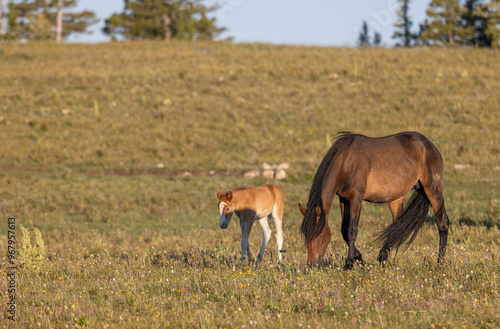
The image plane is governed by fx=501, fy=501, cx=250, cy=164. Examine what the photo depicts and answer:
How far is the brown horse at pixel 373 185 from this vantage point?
7355 millimetres

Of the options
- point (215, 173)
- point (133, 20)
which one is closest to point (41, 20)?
point (133, 20)

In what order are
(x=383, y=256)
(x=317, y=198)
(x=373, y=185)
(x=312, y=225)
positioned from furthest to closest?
(x=383, y=256)
(x=373, y=185)
(x=317, y=198)
(x=312, y=225)

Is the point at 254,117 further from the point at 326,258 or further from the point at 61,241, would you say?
the point at 326,258

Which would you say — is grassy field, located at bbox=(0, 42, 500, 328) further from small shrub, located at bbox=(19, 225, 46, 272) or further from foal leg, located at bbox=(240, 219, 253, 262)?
foal leg, located at bbox=(240, 219, 253, 262)

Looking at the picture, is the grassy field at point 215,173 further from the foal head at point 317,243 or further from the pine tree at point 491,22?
the pine tree at point 491,22

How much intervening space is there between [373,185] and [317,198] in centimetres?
117

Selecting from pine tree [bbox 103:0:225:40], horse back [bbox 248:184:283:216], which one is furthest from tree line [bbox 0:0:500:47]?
horse back [bbox 248:184:283:216]

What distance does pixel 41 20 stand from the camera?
187 ft

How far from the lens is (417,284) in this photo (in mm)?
6797

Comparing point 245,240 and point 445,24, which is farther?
point 445,24

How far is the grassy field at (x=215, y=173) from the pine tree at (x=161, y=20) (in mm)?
10133

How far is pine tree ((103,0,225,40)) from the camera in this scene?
5966 centimetres

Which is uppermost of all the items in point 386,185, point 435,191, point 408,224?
point 386,185

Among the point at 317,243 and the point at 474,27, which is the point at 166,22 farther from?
the point at 317,243
